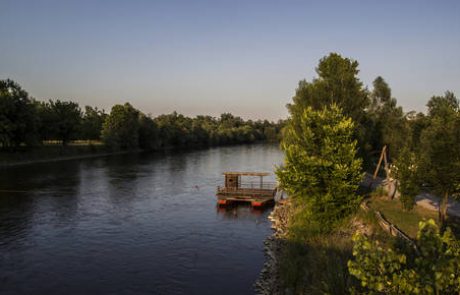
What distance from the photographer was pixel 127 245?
1298 inches

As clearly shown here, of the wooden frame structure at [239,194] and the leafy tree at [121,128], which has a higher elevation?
the leafy tree at [121,128]

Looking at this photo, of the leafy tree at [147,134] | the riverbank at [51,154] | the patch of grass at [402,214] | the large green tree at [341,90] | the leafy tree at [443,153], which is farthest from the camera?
the leafy tree at [147,134]

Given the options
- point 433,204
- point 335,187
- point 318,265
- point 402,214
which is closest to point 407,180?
point 402,214

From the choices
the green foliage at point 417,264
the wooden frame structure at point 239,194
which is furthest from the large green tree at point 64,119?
the green foliage at point 417,264

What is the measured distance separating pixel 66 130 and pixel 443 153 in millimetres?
98415

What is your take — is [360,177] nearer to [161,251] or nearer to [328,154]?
[328,154]

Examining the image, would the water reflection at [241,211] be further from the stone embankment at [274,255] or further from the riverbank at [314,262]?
the riverbank at [314,262]

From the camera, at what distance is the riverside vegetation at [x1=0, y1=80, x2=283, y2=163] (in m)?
85.6

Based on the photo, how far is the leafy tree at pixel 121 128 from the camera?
12367 centimetres

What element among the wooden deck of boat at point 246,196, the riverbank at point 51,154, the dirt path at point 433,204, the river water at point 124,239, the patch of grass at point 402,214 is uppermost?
the riverbank at point 51,154

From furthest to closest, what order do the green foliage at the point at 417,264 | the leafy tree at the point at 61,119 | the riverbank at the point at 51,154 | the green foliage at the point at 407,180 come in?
the leafy tree at the point at 61,119
the riverbank at the point at 51,154
the green foliage at the point at 407,180
the green foliage at the point at 417,264

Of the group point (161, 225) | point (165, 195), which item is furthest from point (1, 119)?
point (161, 225)

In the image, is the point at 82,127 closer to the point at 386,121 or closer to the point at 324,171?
the point at 386,121

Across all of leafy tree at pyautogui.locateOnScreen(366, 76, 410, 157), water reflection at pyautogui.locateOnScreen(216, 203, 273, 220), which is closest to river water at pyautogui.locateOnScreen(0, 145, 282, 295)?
water reflection at pyautogui.locateOnScreen(216, 203, 273, 220)
